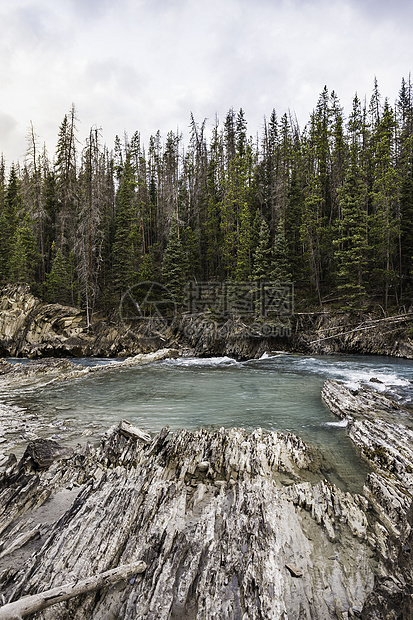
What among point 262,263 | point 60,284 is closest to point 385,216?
point 262,263

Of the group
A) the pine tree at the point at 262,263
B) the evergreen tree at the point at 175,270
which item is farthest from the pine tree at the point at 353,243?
the evergreen tree at the point at 175,270

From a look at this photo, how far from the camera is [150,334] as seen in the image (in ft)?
94.2

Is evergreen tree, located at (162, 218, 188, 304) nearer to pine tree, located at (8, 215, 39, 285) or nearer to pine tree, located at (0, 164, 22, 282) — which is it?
pine tree, located at (8, 215, 39, 285)

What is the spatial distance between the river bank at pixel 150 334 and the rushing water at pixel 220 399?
5.52 m

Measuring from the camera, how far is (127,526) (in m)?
4.25

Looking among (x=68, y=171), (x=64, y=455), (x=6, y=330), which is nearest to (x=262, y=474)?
(x=64, y=455)

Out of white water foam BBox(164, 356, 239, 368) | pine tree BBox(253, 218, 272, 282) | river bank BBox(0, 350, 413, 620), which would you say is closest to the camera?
river bank BBox(0, 350, 413, 620)

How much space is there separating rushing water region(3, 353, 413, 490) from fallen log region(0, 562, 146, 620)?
4.26 m

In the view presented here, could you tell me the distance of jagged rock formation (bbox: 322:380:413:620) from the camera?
2.85 m

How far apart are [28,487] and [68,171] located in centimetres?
3543

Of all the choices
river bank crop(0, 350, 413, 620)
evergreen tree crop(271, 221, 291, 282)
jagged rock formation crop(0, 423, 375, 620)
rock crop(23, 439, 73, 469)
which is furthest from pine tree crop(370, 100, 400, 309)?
rock crop(23, 439, 73, 469)

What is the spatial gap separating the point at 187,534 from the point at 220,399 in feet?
28.0

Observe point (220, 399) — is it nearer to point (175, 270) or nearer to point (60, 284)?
point (175, 270)

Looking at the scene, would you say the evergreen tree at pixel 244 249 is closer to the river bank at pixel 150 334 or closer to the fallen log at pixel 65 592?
the river bank at pixel 150 334
